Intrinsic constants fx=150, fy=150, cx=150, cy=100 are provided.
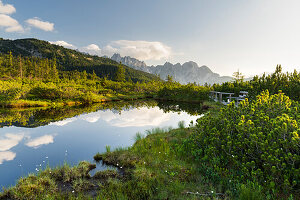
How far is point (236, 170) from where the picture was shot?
5258 mm

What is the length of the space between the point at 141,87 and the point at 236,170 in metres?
59.2

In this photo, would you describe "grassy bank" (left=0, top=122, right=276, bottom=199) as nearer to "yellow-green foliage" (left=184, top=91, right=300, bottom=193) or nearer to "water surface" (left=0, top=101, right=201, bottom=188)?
"yellow-green foliage" (left=184, top=91, right=300, bottom=193)

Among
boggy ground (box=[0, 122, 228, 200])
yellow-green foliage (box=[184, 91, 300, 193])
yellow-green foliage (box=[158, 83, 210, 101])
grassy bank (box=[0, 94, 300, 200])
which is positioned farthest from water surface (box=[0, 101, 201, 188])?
yellow-green foliage (box=[158, 83, 210, 101])

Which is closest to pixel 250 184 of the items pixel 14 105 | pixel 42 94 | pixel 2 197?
pixel 2 197

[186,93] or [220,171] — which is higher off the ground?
[186,93]

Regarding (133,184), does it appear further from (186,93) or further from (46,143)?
(186,93)

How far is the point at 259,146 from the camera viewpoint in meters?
4.21

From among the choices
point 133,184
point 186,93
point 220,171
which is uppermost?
point 186,93

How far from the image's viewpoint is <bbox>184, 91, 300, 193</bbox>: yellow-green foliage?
3.83m

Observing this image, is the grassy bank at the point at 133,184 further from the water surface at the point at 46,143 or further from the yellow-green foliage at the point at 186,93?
the yellow-green foliage at the point at 186,93

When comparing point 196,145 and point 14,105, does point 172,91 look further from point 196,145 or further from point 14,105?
point 196,145

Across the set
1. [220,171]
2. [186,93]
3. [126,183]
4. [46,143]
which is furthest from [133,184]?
[186,93]

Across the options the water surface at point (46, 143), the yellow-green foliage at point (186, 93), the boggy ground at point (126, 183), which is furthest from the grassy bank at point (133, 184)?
the yellow-green foliage at point (186, 93)

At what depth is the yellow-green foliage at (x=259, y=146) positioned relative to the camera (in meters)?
3.83
